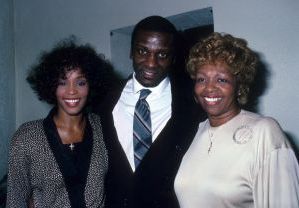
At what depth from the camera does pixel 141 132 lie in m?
2.16

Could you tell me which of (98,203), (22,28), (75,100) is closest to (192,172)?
(98,203)

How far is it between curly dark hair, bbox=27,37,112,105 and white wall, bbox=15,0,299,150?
100 centimetres

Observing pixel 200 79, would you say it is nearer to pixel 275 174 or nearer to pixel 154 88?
pixel 154 88

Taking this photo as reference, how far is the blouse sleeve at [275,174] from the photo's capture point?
1.44 m

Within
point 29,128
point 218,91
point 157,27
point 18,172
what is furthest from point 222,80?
point 18,172

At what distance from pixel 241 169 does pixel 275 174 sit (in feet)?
0.53

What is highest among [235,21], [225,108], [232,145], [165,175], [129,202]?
[235,21]

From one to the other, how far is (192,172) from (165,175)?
325 mm

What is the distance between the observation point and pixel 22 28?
13.9 feet

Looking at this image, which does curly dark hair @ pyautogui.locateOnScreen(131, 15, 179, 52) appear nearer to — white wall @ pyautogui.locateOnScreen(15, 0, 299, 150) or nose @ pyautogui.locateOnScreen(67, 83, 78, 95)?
nose @ pyautogui.locateOnScreen(67, 83, 78, 95)

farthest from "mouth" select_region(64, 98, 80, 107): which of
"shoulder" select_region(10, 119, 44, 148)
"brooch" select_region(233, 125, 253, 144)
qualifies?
"brooch" select_region(233, 125, 253, 144)

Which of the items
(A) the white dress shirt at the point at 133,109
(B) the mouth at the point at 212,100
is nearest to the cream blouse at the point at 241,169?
(B) the mouth at the point at 212,100

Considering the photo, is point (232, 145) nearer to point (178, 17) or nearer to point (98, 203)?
point (98, 203)

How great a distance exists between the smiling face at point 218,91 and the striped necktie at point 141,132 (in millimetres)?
434
